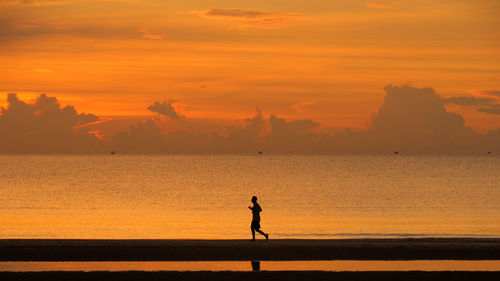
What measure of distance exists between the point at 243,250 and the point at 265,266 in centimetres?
459

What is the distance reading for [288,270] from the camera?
91.0ft

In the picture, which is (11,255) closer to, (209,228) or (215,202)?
(209,228)

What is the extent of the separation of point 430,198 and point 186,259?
8376 centimetres

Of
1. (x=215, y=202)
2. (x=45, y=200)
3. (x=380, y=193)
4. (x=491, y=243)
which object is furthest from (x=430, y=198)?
(x=491, y=243)
